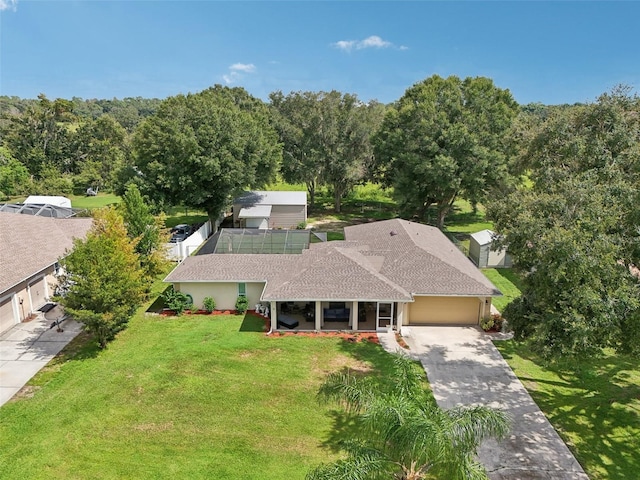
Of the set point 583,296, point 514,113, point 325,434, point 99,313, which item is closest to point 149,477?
point 325,434

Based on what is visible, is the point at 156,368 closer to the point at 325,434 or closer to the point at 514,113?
the point at 325,434

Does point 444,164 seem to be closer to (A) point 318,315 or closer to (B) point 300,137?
(B) point 300,137

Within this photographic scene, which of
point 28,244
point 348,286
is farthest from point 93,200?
point 348,286

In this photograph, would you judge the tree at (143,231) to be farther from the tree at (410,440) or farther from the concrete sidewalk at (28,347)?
the tree at (410,440)

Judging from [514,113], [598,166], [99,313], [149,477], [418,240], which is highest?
[514,113]

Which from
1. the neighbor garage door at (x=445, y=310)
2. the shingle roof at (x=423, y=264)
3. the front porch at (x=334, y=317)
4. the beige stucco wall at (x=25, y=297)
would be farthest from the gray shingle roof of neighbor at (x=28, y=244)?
the neighbor garage door at (x=445, y=310)

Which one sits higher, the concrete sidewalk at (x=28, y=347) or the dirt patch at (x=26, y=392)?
the concrete sidewalk at (x=28, y=347)
